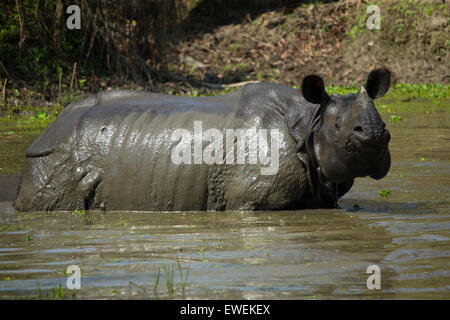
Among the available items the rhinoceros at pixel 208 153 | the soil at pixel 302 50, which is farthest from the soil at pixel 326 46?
the rhinoceros at pixel 208 153

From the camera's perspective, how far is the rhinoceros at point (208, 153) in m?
7.08

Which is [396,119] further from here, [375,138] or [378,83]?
[375,138]

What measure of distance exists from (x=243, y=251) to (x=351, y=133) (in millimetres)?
1591

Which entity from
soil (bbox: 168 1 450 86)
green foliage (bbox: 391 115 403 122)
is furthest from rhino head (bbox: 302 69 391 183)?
soil (bbox: 168 1 450 86)

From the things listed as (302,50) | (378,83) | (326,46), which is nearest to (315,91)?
(378,83)

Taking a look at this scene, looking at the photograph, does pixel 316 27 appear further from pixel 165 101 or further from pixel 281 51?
pixel 165 101

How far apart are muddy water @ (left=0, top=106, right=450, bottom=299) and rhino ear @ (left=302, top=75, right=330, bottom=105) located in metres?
1.09

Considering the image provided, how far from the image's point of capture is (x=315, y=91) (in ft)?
23.5

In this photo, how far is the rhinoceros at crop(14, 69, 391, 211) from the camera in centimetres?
708

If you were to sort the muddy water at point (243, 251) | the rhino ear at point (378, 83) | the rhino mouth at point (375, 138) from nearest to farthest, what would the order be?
the muddy water at point (243, 251) → the rhino mouth at point (375, 138) → the rhino ear at point (378, 83)

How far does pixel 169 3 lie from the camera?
19281 mm

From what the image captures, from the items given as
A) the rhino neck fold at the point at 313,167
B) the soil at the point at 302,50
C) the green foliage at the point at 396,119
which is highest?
the soil at the point at 302,50

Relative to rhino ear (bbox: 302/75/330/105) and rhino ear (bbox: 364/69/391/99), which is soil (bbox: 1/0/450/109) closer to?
rhino ear (bbox: 302/75/330/105)

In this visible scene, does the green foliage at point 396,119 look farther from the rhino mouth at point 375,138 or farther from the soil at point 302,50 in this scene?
the rhino mouth at point 375,138
